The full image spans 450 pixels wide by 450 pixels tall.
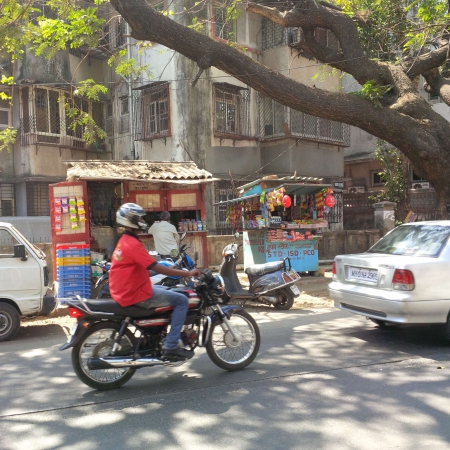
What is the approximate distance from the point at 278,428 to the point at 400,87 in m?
8.81

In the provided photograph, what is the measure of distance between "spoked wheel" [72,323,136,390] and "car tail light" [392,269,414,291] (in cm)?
313

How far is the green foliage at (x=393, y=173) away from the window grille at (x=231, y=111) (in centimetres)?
627

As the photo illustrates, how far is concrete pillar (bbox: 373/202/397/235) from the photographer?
1653 centimetres

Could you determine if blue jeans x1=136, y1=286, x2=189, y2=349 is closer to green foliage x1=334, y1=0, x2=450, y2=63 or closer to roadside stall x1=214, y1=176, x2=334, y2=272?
roadside stall x1=214, y1=176, x2=334, y2=272

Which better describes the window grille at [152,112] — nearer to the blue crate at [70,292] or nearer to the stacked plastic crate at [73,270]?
the stacked plastic crate at [73,270]

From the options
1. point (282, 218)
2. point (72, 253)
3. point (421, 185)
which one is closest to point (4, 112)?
point (72, 253)

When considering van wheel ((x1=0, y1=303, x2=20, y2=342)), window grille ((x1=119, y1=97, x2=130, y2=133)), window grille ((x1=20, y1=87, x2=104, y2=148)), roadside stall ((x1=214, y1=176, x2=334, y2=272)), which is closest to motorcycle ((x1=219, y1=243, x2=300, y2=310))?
roadside stall ((x1=214, y1=176, x2=334, y2=272))

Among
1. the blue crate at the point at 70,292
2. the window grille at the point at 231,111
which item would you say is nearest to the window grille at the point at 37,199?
the window grille at the point at 231,111

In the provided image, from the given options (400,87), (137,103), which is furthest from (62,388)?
(137,103)

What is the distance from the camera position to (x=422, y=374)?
5.00 m

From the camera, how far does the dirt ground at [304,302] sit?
28.3ft

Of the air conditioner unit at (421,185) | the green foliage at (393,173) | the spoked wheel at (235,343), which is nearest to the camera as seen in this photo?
the spoked wheel at (235,343)

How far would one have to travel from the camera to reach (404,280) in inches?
226

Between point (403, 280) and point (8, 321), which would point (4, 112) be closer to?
point (8, 321)
